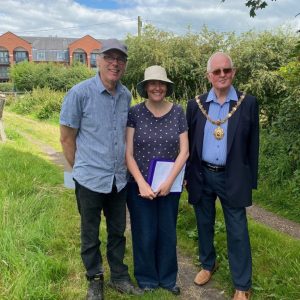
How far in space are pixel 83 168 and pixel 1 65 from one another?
7959 centimetres

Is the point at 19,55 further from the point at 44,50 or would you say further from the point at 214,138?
the point at 214,138

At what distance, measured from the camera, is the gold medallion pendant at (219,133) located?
10.7 ft

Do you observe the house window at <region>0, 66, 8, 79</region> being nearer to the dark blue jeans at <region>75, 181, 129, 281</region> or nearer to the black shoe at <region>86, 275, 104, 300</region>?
the dark blue jeans at <region>75, 181, 129, 281</region>

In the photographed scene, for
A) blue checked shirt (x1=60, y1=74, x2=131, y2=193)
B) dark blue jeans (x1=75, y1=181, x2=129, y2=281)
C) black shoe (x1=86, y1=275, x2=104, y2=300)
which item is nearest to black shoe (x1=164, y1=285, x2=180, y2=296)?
dark blue jeans (x1=75, y1=181, x2=129, y2=281)

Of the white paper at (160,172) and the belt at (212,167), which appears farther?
the belt at (212,167)

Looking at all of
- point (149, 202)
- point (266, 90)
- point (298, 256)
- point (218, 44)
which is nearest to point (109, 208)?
point (149, 202)

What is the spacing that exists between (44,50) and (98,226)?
81.0m

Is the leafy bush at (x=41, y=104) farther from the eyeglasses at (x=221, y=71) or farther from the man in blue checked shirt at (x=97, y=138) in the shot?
the eyeglasses at (x=221, y=71)

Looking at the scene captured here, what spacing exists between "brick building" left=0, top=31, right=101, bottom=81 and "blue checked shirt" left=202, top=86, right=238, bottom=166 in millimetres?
73925

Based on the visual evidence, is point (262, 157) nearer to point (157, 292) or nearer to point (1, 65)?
point (157, 292)

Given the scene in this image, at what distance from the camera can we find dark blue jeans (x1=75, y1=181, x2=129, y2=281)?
3.20m

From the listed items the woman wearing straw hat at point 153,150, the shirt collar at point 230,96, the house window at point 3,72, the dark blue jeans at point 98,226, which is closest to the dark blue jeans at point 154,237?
the woman wearing straw hat at point 153,150

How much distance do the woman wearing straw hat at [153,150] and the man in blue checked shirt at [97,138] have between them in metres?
0.10

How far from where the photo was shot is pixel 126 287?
356cm
